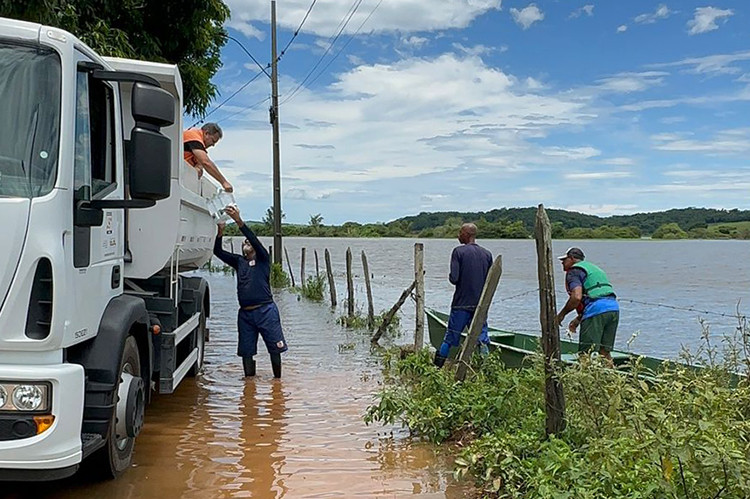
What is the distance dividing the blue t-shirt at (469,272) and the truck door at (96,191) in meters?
5.18

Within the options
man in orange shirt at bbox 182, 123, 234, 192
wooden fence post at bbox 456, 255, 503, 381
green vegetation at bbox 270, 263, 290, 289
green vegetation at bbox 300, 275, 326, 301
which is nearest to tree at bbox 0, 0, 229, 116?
man in orange shirt at bbox 182, 123, 234, 192

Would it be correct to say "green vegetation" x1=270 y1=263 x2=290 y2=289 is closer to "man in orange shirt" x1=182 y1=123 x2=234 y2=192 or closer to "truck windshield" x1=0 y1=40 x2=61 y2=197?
"man in orange shirt" x1=182 y1=123 x2=234 y2=192


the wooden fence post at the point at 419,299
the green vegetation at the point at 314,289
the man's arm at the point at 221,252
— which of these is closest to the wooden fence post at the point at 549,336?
the man's arm at the point at 221,252

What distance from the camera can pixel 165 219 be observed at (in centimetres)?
620

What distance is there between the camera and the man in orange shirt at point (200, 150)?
7.71m

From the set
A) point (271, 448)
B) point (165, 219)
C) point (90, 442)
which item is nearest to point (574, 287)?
point (271, 448)

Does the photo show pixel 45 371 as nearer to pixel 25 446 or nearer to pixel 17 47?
pixel 25 446

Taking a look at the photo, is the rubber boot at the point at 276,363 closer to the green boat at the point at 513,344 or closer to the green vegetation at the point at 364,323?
the green boat at the point at 513,344

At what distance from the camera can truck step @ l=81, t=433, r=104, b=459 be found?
175 inches

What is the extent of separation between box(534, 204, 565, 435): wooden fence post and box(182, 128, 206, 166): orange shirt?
3.73 m

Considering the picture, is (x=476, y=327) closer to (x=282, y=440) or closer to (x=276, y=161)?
(x=282, y=440)

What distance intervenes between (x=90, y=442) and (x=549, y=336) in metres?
3.34

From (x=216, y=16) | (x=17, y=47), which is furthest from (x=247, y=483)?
(x=216, y=16)

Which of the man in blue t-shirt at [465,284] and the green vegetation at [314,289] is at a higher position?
the man in blue t-shirt at [465,284]
